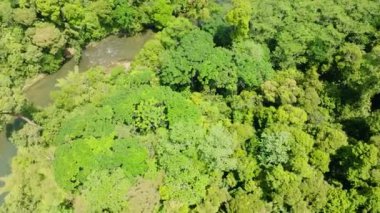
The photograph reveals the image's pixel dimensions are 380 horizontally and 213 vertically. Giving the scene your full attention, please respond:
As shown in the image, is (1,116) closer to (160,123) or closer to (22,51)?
(22,51)

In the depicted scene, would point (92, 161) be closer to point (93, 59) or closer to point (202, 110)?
point (202, 110)

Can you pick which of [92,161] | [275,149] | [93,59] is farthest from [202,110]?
[93,59]

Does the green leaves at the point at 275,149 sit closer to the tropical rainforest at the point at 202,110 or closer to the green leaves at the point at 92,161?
the tropical rainforest at the point at 202,110

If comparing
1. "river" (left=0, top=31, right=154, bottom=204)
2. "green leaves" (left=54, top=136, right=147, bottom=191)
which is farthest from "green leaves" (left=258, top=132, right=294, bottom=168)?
"river" (left=0, top=31, right=154, bottom=204)

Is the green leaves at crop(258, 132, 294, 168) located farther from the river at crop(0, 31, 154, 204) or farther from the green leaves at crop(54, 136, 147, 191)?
the river at crop(0, 31, 154, 204)

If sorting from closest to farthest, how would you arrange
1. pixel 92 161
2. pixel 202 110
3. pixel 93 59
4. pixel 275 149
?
pixel 92 161, pixel 275 149, pixel 202 110, pixel 93 59

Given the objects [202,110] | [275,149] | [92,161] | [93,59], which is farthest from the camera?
[93,59]
